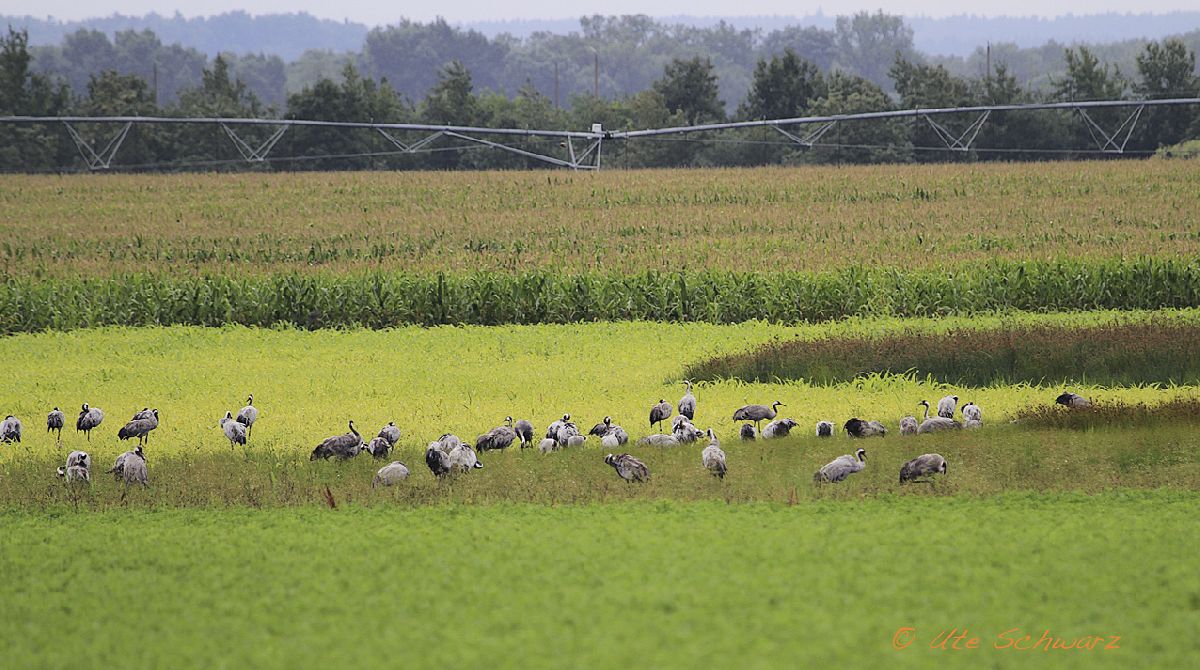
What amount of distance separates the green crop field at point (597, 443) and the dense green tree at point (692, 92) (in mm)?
48362

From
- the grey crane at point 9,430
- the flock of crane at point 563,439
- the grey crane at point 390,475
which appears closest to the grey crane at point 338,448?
the flock of crane at point 563,439

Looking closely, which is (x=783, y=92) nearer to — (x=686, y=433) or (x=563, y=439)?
(x=686, y=433)

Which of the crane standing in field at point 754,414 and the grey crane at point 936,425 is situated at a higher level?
the grey crane at point 936,425

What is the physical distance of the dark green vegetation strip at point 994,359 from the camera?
20.7m

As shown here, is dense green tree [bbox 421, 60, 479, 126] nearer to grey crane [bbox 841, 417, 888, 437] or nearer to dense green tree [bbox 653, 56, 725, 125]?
dense green tree [bbox 653, 56, 725, 125]

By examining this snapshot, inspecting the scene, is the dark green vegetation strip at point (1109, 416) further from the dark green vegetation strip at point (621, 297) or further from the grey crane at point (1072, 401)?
the dark green vegetation strip at point (621, 297)

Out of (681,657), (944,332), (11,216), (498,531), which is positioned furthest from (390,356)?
(11,216)

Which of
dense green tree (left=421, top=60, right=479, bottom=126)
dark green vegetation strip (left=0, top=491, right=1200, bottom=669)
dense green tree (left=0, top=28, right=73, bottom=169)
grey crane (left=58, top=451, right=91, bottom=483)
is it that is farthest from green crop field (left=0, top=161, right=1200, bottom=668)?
dense green tree (left=421, top=60, right=479, bottom=126)

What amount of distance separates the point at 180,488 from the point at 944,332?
15148mm

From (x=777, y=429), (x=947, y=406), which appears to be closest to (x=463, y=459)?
(x=777, y=429)

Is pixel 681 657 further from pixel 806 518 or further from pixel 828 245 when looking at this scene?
pixel 828 245

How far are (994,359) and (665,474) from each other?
9.99 m

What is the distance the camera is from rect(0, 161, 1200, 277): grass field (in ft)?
116

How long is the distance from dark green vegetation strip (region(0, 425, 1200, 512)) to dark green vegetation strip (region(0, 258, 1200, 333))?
13.3 m
